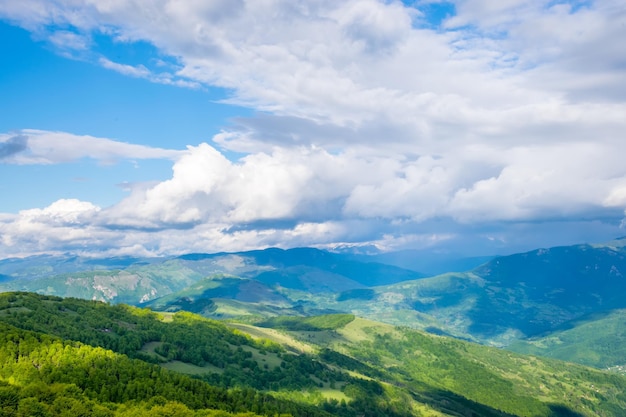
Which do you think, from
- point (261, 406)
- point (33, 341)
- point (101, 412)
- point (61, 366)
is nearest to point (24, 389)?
point (101, 412)

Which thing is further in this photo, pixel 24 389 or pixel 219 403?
pixel 219 403

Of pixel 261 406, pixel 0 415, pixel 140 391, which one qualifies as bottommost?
pixel 261 406

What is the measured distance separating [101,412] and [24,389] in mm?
21196

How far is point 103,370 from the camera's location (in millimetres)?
165500

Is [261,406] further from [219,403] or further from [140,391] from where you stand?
[140,391]

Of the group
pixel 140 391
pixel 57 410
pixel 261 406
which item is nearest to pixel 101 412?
pixel 57 410

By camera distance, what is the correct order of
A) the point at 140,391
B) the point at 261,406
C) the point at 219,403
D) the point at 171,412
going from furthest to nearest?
the point at 261,406 < the point at 219,403 < the point at 140,391 < the point at 171,412

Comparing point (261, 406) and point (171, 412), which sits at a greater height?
point (171, 412)

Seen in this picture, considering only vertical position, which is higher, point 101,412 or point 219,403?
point 101,412

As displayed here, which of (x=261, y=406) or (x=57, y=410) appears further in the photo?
(x=261, y=406)

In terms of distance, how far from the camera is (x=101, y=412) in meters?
127

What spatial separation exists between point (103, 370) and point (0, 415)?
56.8m

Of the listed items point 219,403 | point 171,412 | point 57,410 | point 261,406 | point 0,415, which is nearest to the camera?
point 0,415

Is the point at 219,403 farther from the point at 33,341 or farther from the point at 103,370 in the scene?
the point at 33,341
